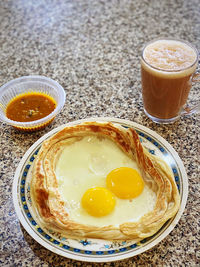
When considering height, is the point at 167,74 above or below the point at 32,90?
above

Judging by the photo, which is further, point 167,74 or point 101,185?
point 167,74

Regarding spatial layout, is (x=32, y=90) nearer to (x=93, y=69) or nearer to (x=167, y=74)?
(x=93, y=69)

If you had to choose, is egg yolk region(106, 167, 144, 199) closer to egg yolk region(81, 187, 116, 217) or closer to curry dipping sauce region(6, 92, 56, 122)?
egg yolk region(81, 187, 116, 217)

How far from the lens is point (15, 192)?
1.21 m

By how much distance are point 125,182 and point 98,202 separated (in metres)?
0.13

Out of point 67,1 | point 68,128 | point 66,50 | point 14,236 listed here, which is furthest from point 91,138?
point 67,1

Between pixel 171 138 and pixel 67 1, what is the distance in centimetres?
147

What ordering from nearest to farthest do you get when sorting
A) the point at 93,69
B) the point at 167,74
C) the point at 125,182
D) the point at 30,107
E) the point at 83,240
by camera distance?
1. the point at 83,240
2. the point at 125,182
3. the point at 167,74
4. the point at 30,107
5. the point at 93,69

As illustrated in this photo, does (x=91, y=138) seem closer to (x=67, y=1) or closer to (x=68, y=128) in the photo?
(x=68, y=128)

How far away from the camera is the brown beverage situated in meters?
1.35

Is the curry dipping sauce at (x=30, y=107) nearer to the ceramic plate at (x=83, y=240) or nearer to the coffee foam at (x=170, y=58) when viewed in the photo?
the ceramic plate at (x=83, y=240)

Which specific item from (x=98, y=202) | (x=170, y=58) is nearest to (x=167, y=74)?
(x=170, y=58)

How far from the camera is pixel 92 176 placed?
123 cm

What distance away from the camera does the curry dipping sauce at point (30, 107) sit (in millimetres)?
1538
